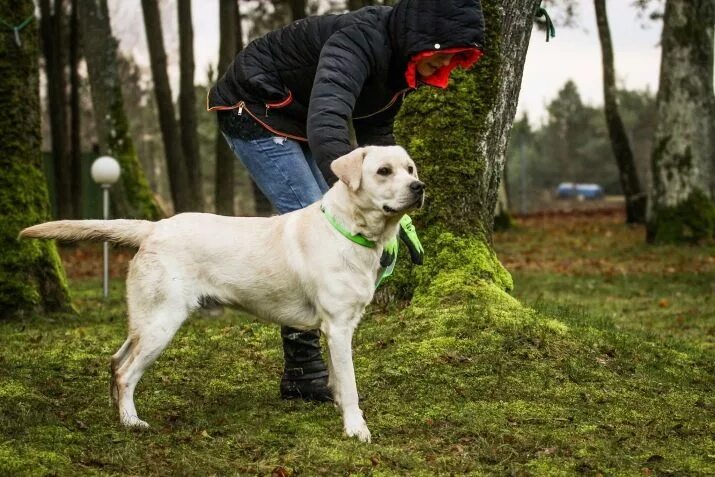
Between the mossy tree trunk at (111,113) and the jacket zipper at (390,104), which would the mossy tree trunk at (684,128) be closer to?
the mossy tree trunk at (111,113)

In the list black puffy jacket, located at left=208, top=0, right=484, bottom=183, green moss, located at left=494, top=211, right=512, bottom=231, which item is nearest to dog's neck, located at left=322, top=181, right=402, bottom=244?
black puffy jacket, located at left=208, top=0, right=484, bottom=183

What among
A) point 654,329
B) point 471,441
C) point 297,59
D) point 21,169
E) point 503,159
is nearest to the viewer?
point 471,441

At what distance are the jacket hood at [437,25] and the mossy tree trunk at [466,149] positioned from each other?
263 centimetres

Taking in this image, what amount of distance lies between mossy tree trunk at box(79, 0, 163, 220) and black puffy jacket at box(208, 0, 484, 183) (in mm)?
14206

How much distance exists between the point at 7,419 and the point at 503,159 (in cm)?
454

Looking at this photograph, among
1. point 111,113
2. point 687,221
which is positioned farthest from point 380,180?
point 111,113

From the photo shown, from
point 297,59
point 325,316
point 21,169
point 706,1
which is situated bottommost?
point 325,316

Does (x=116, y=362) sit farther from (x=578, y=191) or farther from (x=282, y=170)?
(x=578, y=191)

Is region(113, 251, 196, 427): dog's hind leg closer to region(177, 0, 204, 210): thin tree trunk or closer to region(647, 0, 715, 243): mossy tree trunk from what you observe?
region(647, 0, 715, 243): mossy tree trunk

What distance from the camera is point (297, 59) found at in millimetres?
5328

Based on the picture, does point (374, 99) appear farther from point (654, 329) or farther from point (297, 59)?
point (654, 329)

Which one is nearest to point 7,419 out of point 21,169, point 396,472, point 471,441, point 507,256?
point 396,472

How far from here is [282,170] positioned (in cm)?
549

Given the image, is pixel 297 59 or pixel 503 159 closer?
pixel 297 59
